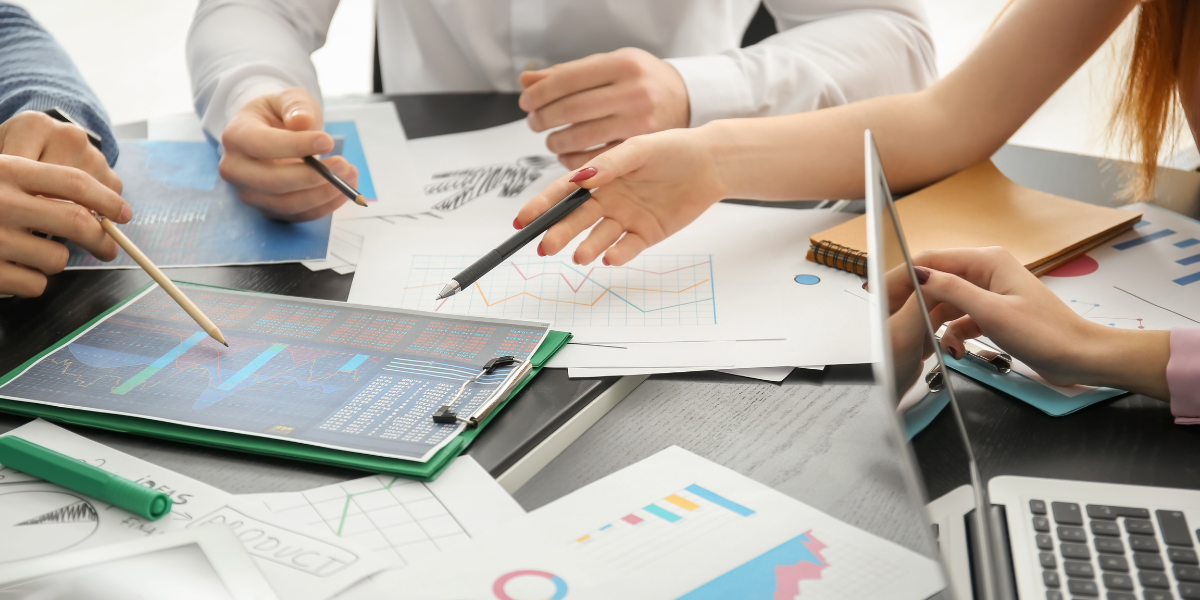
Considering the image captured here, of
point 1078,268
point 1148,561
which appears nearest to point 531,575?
point 1148,561

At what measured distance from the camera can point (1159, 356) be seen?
1.73 feet

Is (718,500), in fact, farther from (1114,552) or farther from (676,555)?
(1114,552)

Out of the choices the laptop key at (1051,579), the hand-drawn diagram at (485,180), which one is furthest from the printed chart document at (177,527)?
the hand-drawn diagram at (485,180)

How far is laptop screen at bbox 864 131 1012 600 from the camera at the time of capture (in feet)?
1.02

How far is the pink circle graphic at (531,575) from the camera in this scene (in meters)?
0.40

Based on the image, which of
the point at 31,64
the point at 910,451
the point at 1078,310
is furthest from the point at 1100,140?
the point at 31,64

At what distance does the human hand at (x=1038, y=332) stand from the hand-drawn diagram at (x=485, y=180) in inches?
18.7

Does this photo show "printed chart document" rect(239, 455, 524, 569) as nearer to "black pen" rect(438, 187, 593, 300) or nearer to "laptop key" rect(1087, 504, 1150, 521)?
"black pen" rect(438, 187, 593, 300)

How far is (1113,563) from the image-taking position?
395mm

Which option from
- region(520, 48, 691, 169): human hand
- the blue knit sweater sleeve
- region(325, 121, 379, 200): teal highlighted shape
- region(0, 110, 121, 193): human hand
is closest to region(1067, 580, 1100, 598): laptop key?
region(520, 48, 691, 169): human hand

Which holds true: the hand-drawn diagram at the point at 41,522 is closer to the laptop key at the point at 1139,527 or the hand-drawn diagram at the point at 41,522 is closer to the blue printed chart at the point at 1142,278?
the laptop key at the point at 1139,527

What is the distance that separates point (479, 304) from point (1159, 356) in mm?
496

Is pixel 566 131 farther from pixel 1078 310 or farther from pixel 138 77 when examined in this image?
pixel 138 77

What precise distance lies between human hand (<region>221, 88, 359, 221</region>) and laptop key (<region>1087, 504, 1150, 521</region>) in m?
0.70
